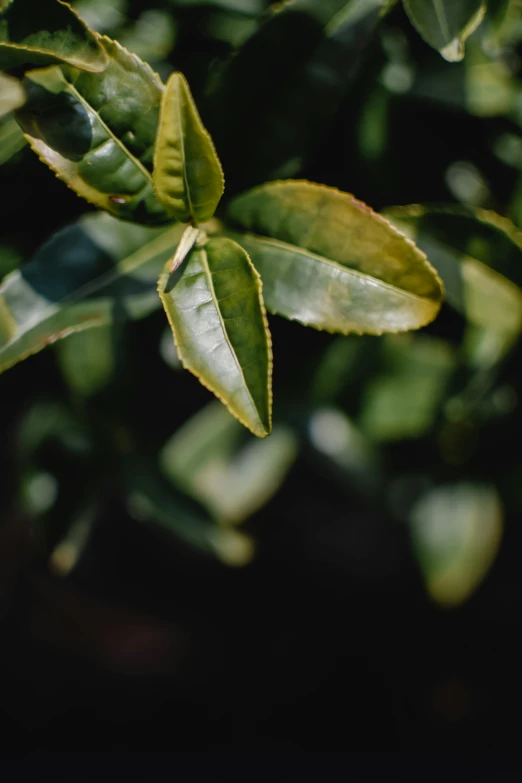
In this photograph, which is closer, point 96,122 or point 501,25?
point 96,122

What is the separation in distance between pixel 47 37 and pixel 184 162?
4.1 inches

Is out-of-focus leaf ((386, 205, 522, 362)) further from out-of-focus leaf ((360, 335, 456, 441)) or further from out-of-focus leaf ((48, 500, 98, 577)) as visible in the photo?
out-of-focus leaf ((48, 500, 98, 577))

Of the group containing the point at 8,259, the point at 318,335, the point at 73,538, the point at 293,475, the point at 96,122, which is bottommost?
the point at 293,475

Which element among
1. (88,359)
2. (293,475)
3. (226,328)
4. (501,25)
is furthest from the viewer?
(293,475)

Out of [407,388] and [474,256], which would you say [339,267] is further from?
[407,388]

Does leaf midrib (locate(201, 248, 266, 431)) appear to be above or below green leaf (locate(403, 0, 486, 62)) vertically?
below

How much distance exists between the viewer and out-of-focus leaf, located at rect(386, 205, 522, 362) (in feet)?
1.75

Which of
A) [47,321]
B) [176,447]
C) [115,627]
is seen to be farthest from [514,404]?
[115,627]

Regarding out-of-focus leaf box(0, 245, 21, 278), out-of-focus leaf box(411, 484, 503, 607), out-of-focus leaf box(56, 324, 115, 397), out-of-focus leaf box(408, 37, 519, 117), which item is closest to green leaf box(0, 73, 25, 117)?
out-of-focus leaf box(0, 245, 21, 278)

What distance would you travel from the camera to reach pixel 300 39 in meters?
0.46

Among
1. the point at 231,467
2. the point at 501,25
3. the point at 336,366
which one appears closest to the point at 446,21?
the point at 501,25

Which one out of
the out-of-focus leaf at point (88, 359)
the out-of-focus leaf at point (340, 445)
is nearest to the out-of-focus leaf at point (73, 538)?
the out-of-focus leaf at point (88, 359)

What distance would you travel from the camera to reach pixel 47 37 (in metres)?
0.39

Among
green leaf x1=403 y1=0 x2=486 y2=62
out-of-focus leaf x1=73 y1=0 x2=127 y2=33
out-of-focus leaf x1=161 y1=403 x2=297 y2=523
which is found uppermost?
out-of-focus leaf x1=73 y1=0 x2=127 y2=33
